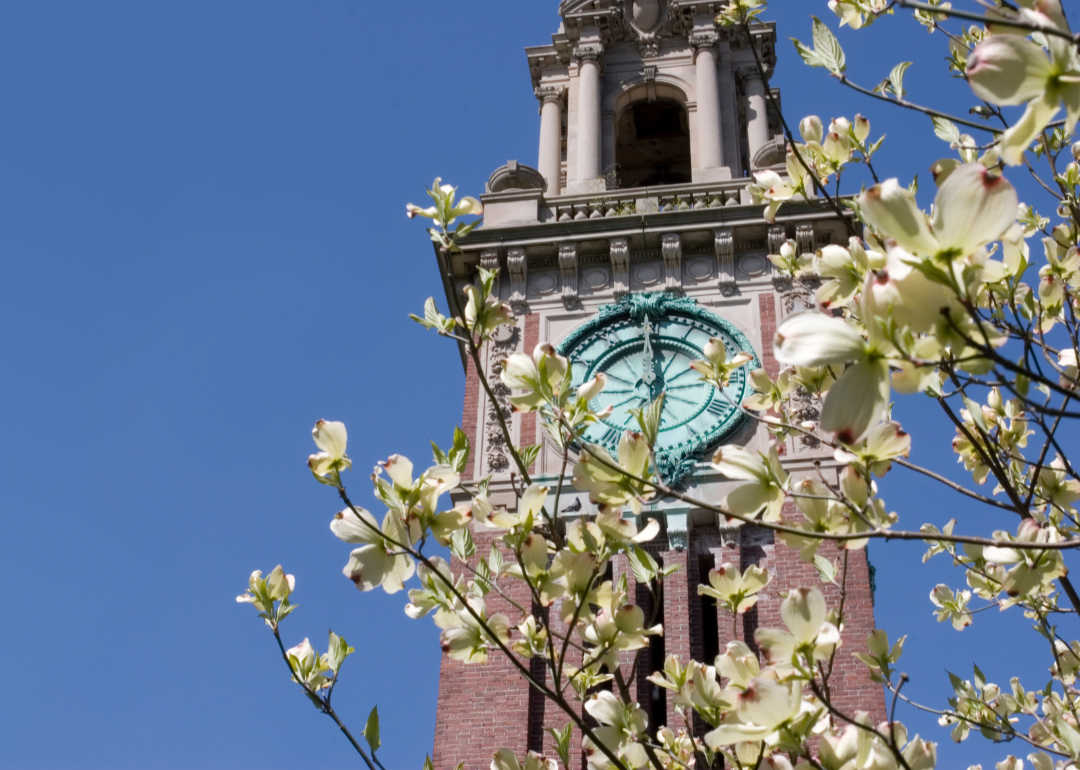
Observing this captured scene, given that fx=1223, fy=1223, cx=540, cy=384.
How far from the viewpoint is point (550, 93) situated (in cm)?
2214

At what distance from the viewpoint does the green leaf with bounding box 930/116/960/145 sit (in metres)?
5.66

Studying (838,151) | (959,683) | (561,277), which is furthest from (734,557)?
(838,151)

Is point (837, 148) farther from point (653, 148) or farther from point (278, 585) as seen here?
point (653, 148)

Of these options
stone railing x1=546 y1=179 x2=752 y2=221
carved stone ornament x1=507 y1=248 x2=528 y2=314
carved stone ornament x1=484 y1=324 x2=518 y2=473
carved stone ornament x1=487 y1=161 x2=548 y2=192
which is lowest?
carved stone ornament x1=484 y1=324 x2=518 y2=473

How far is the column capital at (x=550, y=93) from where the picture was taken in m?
22.0

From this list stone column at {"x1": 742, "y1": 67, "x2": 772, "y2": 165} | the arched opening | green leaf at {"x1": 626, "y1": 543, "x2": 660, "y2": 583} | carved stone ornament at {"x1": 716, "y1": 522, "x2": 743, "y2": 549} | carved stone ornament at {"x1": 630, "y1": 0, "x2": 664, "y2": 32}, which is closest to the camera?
green leaf at {"x1": 626, "y1": 543, "x2": 660, "y2": 583}

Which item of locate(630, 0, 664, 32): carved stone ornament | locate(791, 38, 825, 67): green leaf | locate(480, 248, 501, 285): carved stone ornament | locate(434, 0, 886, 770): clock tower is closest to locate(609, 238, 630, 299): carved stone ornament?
locate(434, 0, 886, 770): clock tower

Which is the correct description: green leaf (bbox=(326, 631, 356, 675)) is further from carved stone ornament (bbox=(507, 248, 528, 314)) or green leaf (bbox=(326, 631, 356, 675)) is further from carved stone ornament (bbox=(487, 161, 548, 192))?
carved stone ornament (bbox=(487, 161, 548, 192))

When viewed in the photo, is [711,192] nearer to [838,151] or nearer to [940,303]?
[838,151]

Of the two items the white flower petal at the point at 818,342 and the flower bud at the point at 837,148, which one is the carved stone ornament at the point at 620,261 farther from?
the white flower petal at the point at 818,342

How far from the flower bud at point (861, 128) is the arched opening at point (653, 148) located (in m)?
16.6

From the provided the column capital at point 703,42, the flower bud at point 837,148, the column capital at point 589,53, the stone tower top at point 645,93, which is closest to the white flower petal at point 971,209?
the flower bud at point 837,148

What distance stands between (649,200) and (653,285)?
1.64 metres

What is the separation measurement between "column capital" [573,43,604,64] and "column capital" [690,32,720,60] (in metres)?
1.64
